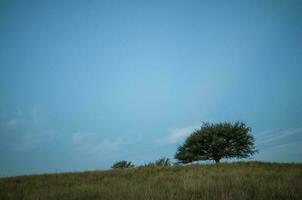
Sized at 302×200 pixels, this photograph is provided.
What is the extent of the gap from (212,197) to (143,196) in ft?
6.64

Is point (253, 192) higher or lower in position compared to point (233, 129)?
lower

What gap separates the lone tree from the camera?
130ft

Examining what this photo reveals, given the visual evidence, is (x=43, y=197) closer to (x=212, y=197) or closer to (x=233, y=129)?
(x=212, y=197)

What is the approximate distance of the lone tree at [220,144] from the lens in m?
39.8

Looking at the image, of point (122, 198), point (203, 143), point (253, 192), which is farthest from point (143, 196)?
point (203, 143)

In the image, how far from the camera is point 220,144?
39531mm

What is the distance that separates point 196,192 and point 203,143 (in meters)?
31.7

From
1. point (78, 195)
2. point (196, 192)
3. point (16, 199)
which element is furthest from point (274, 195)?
point (16, 199)

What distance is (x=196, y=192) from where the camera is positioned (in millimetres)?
9680

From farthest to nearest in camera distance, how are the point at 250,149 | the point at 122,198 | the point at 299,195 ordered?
the point at 250,149 < the point at 122,198 < the point at 299,195

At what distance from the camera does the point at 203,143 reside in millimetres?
40688

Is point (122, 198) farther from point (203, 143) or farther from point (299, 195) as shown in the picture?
point (203, 143)

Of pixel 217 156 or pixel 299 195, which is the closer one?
pixel 299 195

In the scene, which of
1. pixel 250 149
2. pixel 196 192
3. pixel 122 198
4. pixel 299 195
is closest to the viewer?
pixel 299 195
